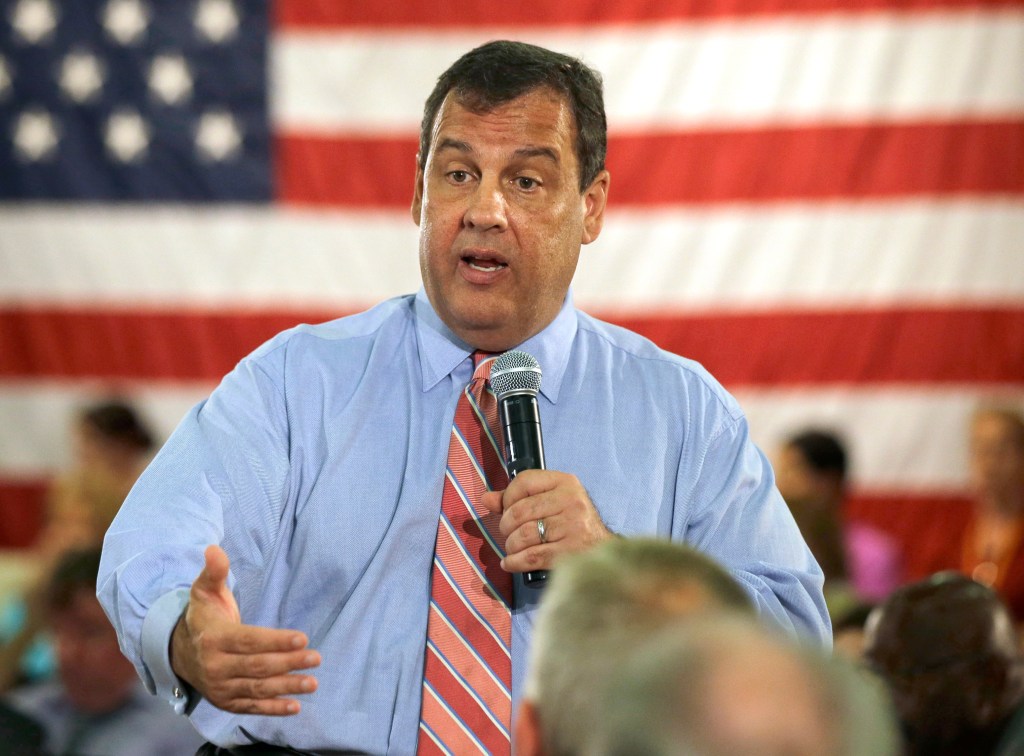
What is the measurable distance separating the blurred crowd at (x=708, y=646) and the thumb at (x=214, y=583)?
44 cm

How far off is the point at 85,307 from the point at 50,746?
8.21 ft

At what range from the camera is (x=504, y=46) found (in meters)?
1.93

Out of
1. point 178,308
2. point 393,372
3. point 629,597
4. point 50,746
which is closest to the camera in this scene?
point 629,597

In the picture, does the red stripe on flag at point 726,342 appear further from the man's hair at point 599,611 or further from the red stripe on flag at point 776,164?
the man's hair at point 599,611

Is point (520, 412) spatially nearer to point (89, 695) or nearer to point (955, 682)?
point (955, 682)

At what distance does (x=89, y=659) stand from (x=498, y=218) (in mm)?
1685

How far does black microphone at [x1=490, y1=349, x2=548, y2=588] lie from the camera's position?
1.62 metres

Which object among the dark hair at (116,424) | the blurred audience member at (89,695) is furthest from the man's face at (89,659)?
the dark hair at (116,424)

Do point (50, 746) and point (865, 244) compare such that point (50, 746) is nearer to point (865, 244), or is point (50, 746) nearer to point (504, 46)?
point (504, 46)

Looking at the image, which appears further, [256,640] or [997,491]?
[997,491]

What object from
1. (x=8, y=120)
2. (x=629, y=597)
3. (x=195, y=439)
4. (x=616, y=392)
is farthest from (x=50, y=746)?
(x=8, y=120)

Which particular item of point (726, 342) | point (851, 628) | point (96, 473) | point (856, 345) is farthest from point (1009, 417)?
point (96, 473)

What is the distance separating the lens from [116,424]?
4.69 meters

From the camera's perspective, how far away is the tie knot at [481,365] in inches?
73.2
